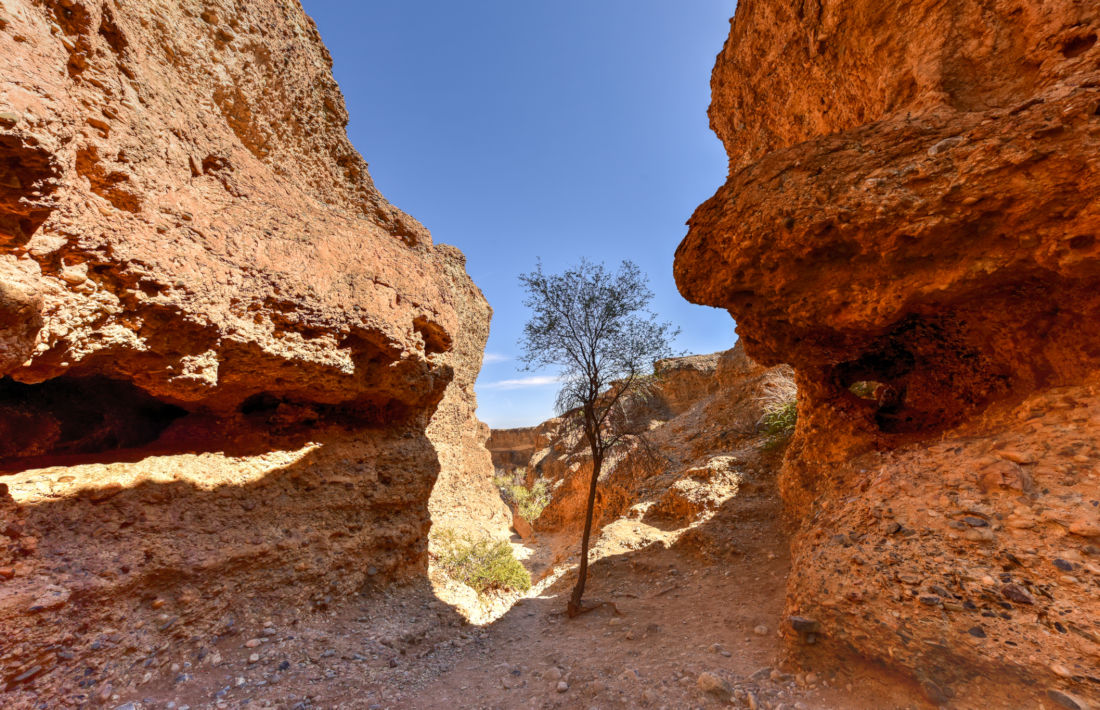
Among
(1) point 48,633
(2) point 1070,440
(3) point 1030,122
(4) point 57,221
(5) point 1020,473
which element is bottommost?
(1) point 48,633

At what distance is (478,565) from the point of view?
7.68 metres

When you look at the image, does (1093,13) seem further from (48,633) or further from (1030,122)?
(48,633)

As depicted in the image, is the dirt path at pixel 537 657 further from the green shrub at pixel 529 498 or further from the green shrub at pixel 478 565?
the green shrub at pixel 529 498

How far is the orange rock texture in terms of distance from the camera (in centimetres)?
294

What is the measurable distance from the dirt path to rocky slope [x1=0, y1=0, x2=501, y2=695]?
0.40 m

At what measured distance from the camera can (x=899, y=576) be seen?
3461mm

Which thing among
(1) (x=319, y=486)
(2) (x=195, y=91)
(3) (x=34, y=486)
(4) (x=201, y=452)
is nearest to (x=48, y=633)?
(3) (x=34, y=486)

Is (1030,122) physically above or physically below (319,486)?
above

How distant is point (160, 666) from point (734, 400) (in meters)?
15.7

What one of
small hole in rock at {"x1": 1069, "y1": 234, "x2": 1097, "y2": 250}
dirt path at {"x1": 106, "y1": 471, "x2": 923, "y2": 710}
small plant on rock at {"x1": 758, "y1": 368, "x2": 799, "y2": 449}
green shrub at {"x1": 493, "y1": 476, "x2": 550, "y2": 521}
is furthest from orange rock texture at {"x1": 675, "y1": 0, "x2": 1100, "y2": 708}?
green shrub at {"x1": 493, "y1": 476, "x2": 550, "y2": 521}

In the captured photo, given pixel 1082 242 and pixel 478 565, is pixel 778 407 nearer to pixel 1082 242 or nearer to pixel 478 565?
pixel 1082 242

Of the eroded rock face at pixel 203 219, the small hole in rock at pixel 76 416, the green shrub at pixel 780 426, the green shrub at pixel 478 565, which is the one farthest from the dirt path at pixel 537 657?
the green shrub at pixel 780 426

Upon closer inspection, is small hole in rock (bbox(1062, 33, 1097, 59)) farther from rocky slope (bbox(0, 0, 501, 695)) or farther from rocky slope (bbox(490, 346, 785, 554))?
rocky slope (bbox(0, 0, 501, 695))

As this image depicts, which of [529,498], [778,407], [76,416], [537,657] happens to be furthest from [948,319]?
[529,498]
